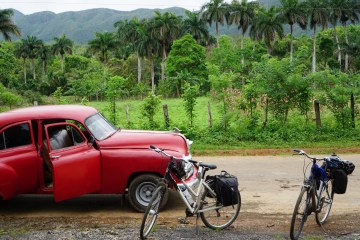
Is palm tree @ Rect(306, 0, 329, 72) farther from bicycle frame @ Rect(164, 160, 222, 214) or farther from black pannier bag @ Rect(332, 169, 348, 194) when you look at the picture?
bicycle frame @ Rect(164, 160, 222, 214)

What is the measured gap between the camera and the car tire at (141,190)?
7719 millimetres

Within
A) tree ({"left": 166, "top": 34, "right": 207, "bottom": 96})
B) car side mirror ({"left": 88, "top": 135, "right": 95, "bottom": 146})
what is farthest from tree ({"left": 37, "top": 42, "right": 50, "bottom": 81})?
car side mirror ({"left": 88, "top": 135, "right": 95, "bottom": 146})

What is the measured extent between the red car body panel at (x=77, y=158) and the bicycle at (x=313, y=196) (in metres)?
2.38

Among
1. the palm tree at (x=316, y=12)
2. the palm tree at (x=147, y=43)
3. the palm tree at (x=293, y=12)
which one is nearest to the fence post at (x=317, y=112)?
the palm tree at (x=293, y=12)

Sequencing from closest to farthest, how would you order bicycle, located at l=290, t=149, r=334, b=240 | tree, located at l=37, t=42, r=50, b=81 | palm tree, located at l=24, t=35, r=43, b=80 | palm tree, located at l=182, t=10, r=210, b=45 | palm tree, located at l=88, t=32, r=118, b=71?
bicycle, located at l=290, t=149, r=334, b=240 < palm tree, located at l=182, t=10, r=210, b=45 < palm tree, located at l=88, t=32, r=118, b=71 < palm tree, located at l=24, t=35, r=43, b=80 < tree, located at l=37, t=42, r=50, b=81

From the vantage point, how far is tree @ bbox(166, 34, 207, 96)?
2391 inches


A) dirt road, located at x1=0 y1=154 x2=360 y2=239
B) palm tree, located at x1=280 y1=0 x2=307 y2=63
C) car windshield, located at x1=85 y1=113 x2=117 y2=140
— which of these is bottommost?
dirt road, located at x1=0 y1=154 x2=360 y2=239

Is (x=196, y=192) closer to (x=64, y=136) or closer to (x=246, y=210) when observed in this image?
(x=246, y=210)

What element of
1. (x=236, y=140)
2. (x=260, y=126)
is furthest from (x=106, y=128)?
(x=260, y=126)

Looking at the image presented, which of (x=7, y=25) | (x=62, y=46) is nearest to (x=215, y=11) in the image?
(x=62, y=46)

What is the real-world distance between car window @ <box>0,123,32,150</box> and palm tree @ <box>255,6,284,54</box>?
64692 millimetres

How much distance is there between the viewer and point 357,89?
50.7 feet

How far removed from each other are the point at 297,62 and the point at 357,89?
7.74ft

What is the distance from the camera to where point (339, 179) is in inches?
267
